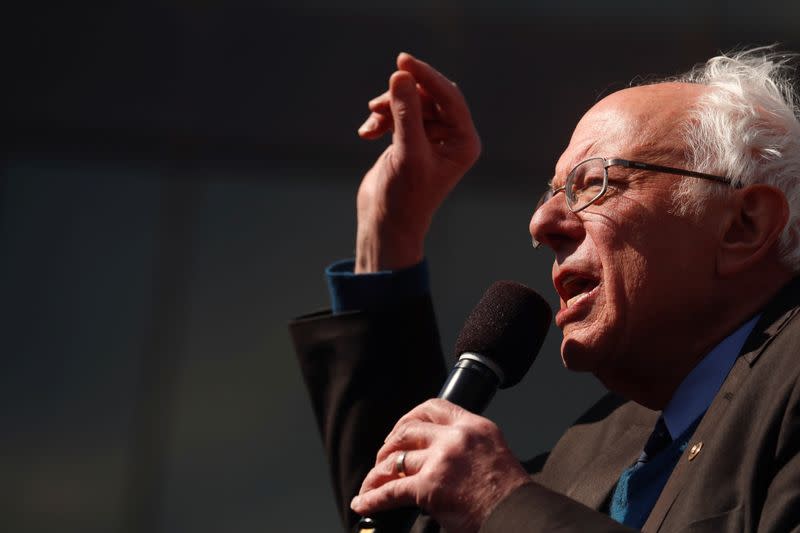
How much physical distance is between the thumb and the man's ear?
0.88 m

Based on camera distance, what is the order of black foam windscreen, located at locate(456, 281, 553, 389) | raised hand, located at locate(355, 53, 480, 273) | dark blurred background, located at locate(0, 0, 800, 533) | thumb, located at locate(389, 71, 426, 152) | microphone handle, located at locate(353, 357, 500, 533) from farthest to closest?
dark blurred background, located at locate(0, 0, 800, 533) < raised hand, located at locate(355, 53, 480, 273) < thumb, located at locate(389, 71, 426, 152) < black foam windscreen, located at locate(456, 281, 553, 389) < microphone handle, located at locate(353, 357, 500, 533)

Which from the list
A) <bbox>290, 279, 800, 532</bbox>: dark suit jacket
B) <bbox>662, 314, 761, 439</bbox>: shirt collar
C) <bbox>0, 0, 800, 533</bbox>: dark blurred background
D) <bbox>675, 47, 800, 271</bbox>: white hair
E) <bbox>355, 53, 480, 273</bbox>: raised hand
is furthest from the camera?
<bbox>0, 0, 800, 533</bbox>: dark blurred background

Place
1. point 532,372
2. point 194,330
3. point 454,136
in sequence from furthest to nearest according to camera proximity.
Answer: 1. point 194,330
2. point 532,372
3. point 454,136

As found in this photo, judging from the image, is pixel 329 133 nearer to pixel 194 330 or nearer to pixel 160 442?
pixel 194 330

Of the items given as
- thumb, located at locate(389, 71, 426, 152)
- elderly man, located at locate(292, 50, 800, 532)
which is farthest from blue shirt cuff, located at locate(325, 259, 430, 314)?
thumb, located at locate(389, 71, 426, 152)

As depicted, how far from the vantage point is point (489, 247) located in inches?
222

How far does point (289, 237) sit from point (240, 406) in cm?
87

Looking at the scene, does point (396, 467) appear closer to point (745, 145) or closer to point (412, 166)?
point (745, 145)

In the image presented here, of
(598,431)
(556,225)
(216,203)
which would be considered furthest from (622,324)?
(216,203)

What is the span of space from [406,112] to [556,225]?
638 mm

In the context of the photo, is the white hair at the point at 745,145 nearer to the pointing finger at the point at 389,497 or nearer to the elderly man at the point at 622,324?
the elderly man at the point at 622,324

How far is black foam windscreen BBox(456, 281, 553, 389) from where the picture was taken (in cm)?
217

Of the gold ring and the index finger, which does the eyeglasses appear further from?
the gold ring

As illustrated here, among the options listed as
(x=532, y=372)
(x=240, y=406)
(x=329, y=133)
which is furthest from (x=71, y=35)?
(x=532, y=372)
